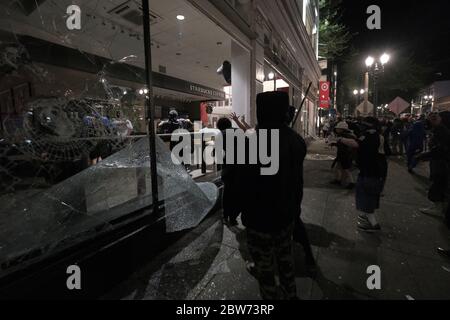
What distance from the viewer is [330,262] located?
2814mm

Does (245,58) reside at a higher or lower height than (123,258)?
higher

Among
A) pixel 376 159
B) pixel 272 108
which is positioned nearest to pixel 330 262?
pixel 376 159

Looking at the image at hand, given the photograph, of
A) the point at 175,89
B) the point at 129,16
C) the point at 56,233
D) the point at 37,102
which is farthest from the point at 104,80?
the point at 175,89

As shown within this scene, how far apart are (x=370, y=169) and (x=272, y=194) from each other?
2594mm

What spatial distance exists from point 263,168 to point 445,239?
138 inches

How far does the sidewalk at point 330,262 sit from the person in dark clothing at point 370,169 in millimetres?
370

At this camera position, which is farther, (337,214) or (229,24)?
(229,24)

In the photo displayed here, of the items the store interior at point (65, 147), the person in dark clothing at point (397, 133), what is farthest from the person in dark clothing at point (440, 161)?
the person in dark clothing at point (397, 133)

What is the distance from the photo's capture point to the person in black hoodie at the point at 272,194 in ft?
5.57

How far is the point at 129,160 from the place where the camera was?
10.8ft

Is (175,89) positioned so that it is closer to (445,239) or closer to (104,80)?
(104,80)

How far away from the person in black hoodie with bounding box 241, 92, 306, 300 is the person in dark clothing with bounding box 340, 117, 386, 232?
2.20 metres

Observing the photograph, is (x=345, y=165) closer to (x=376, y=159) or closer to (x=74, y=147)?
(x=376, y=159)

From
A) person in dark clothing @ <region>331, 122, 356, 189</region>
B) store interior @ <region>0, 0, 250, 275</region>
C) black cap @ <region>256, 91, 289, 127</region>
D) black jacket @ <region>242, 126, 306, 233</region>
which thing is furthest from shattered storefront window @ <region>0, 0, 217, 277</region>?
person in dark clothing @ <region>331, 122, 356, 189</region>
